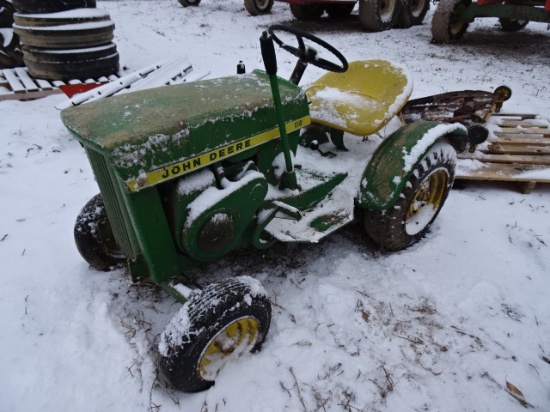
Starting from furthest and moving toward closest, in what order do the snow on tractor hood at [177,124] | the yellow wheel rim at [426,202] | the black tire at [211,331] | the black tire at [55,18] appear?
the black tire at [55,18] → the yellow wheel rim at [426,202] → the black tire at [211,331] → the snow on tractor hood at [177,124]

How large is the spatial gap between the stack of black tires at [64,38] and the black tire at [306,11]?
5.79 meters

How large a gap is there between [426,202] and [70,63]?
15.4ft

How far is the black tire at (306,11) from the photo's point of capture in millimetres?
9703

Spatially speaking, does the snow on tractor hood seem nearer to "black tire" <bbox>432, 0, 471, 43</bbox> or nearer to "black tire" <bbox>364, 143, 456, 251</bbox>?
"black tire" <bbox>364, 143, 456, 251</bbox>

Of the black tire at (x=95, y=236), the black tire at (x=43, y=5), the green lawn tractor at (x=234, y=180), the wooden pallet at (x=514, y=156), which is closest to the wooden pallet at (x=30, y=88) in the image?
the black tire at (x=43, y=5)

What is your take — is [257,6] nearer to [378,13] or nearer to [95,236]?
[378,13]

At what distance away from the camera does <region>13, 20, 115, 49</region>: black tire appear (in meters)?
4.82

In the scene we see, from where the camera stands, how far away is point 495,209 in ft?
10.8

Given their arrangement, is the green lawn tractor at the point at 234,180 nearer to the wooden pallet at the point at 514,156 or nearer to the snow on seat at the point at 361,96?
the snow on seat at the point at 361,96

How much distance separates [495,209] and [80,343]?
324cm

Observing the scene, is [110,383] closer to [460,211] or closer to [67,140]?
[460,211]

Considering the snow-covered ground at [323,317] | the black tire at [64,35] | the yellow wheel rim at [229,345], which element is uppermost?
the black tire at [64,35]

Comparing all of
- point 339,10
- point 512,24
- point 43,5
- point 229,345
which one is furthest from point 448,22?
point 229,345

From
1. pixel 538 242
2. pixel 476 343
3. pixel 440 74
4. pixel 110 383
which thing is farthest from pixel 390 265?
pixel 440 74
